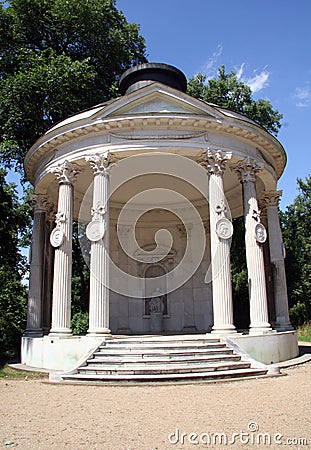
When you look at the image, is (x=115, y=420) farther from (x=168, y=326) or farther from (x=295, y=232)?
(x=295, y=232)

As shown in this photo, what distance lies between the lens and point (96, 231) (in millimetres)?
16078

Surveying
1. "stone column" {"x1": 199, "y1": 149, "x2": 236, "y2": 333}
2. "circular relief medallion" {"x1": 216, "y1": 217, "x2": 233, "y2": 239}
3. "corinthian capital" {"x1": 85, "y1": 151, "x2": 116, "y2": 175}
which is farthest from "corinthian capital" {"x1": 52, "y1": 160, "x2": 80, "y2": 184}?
"circular relief medallion" {"x1": 216, "y1": 217, "x2": 233, "y2": 239}

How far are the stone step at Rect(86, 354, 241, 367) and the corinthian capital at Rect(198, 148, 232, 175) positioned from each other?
292 inches

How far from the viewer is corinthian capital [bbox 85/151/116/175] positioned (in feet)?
55.1

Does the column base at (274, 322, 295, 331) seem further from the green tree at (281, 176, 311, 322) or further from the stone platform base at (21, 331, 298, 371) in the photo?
the green tree at (281, 176, 311, 322)

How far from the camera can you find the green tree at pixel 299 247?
3772cm

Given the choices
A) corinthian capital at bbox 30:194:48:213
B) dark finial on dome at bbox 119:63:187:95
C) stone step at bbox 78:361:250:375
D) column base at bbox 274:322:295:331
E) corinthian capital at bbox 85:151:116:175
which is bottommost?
stone step at bbox 78:361:250:375

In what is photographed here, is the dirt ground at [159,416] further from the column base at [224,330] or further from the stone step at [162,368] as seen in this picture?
the column base at [224,330]

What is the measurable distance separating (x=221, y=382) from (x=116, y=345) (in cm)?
416

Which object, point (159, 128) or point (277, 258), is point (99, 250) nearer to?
point (159, 128)

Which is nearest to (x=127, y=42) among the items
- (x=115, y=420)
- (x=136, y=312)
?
(x=136, y=312)

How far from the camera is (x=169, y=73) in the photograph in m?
22.6

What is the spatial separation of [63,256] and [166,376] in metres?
7.02

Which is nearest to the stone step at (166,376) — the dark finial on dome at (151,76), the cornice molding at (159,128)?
the cornice molding at (159,128)
